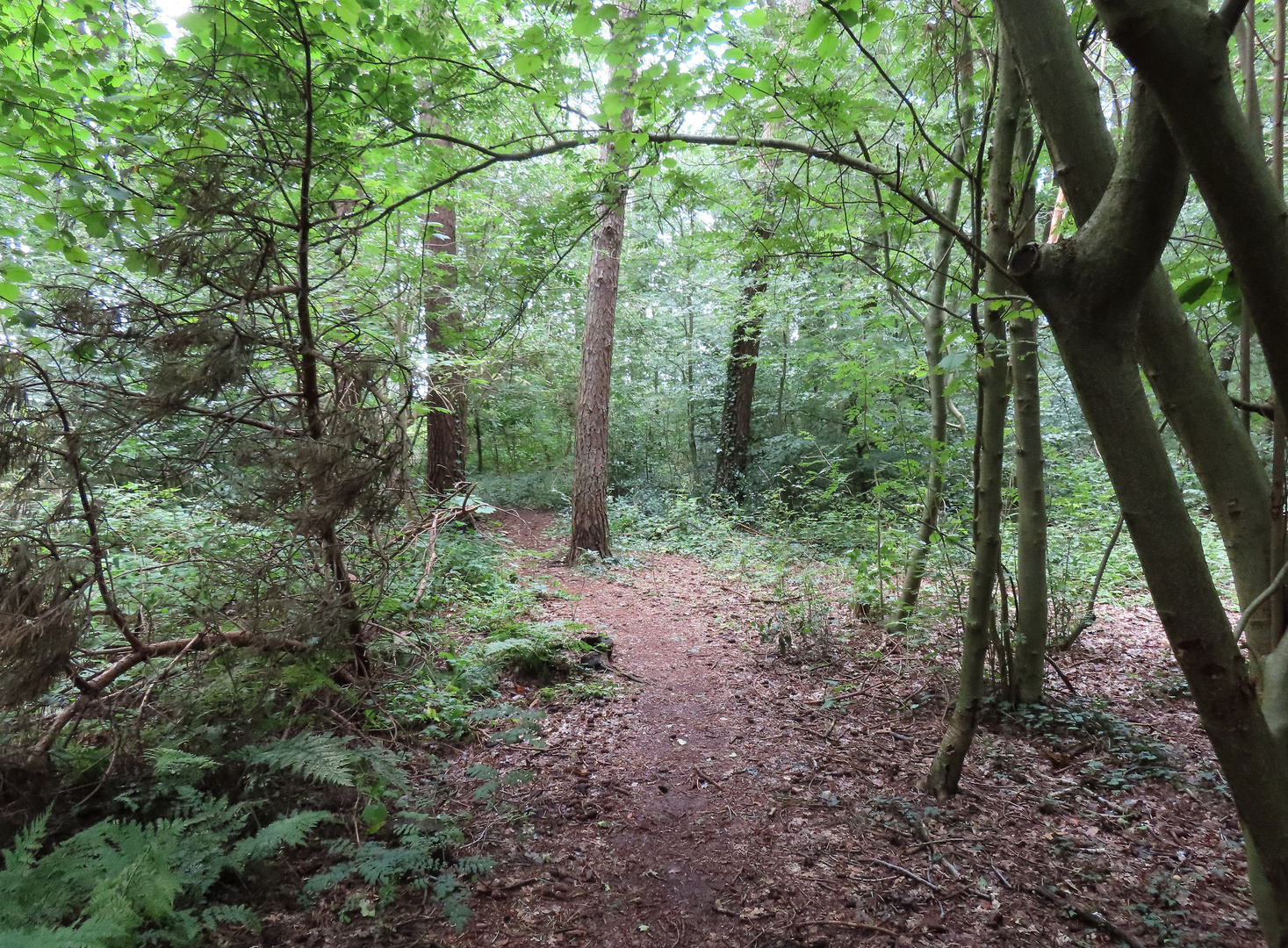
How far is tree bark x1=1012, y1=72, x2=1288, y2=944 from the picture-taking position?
1.43 meters

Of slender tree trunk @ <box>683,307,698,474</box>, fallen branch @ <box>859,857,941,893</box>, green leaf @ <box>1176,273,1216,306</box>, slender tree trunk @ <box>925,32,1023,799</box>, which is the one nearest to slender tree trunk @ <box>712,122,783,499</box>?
slender tree trunk @ <box>683,307,698,474</box>

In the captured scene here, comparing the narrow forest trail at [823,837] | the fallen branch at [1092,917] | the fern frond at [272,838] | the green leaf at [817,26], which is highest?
the green leaf at [817,26]

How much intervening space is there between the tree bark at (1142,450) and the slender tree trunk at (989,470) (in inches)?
61.7

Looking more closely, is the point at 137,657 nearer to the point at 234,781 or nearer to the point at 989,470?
the point at 234,781

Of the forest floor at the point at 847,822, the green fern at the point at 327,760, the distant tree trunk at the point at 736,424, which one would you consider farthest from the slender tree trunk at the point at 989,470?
the distant tree trunk at the point at 736,424

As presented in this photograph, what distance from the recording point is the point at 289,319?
3.09 meters

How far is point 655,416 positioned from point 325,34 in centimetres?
1384

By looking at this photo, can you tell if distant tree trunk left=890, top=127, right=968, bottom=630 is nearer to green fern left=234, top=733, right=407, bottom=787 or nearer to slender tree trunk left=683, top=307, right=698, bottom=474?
green fern left=234, top=733, right=407, bottom=787

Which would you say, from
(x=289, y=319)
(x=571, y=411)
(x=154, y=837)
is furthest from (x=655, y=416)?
(x=154, y=837)

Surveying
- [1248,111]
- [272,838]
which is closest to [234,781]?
[272,838]

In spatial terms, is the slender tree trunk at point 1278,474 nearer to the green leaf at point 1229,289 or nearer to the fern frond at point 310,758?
the green leaf at point 1229,289

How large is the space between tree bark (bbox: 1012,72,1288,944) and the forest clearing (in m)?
0.01

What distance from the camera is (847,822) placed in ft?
10.1

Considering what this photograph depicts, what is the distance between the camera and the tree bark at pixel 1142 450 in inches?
56.5
